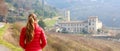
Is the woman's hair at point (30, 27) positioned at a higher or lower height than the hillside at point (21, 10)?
higher

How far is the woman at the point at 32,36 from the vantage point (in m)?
6.66

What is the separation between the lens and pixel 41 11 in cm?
11069

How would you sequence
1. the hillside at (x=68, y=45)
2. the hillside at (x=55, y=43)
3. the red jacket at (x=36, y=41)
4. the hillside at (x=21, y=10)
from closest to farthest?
1. the red jacket at (x=36, y=41)
2. the hillside at (x=55, y=43)
3. the hillside at (x=68, y=45)
4. the hillside at (x=21, y=10)

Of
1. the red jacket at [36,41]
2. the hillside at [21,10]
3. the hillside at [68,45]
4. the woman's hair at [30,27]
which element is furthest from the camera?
the hillside at [21,10]

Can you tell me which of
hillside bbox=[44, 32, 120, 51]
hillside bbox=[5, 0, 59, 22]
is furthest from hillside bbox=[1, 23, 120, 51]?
hillside bbox=[5, 0, 59, 22]

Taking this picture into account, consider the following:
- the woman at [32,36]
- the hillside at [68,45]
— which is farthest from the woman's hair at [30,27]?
the hillside at [68,45]

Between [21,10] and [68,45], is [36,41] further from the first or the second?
[21,10]

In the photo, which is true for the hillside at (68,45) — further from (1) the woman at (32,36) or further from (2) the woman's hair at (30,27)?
(2) the woman's hair at (30,27)

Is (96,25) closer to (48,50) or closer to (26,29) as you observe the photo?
(48,50)

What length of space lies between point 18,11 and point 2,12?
47.1 metres

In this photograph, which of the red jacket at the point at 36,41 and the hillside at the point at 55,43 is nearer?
the red jacket at the point at 36,41

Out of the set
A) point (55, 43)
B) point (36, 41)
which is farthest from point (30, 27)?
point (55, 43)

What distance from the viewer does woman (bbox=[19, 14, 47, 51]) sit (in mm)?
6664

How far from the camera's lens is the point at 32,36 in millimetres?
6691
